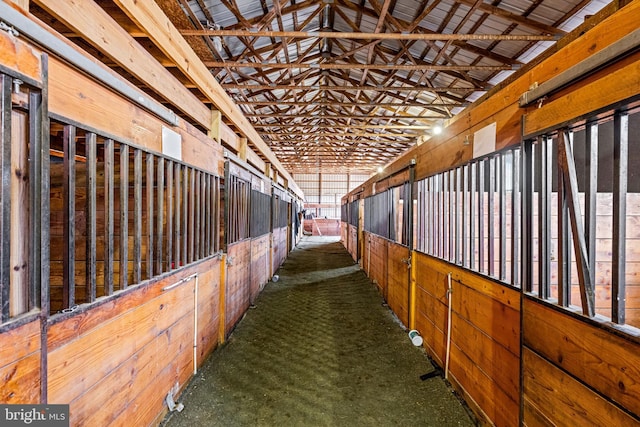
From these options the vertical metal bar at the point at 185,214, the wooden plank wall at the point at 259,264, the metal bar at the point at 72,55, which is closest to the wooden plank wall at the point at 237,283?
the wooden plank wall at the point at 259,264

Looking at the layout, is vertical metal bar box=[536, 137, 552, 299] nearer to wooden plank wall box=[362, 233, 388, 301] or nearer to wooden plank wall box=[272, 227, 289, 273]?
wooden plank wall box=[362, 233, 388, 301]

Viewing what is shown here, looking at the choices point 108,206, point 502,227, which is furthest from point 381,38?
point 108,206

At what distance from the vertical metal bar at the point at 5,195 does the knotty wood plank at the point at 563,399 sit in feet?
6.42

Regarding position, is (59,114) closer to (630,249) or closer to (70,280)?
(70,280)

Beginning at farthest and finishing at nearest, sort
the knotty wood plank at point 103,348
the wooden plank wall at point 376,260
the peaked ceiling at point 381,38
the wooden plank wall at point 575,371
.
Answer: the wooden plank wall at point 376,260
the peaked ceiling at point 381,38
the knotty wood plank at point 103,348
the wooden plank wall at point 575,371

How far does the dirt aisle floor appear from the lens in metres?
2.01

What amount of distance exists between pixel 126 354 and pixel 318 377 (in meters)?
1.51

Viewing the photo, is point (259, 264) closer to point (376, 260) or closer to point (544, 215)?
point (376, 260)

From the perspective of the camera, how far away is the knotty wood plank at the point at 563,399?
1048 mm

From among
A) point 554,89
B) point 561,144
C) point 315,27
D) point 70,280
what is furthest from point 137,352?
point 315,27

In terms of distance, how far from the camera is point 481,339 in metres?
1.95

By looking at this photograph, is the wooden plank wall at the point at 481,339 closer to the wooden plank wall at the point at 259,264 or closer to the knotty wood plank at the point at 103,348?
the knotty wood plank at the point at 103,348

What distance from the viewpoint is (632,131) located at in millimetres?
1812

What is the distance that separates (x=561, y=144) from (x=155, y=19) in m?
2.15
